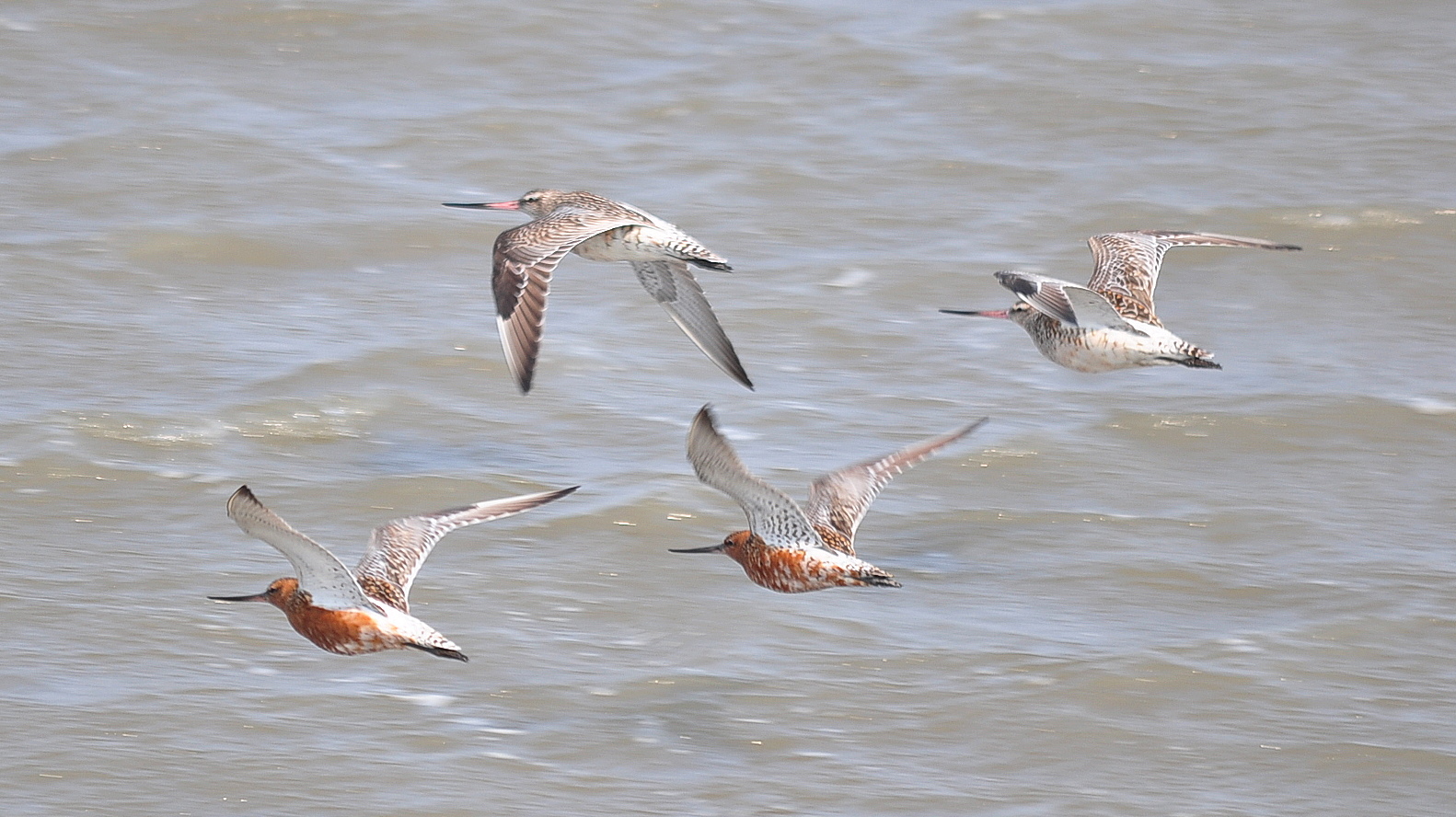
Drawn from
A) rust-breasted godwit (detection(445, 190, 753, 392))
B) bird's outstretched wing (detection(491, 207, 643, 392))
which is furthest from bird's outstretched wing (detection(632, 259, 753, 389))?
bird's outstretched wing (detection(491, 207, 643, 392))

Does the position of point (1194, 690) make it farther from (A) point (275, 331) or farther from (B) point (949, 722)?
(A) point (275, 331)

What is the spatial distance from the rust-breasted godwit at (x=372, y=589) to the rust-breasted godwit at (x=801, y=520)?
17.1 inches

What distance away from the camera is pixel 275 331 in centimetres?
906

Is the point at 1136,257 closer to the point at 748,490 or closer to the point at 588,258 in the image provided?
the point at 588,258

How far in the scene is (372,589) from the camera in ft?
18.5

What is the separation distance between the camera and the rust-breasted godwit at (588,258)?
649 cm

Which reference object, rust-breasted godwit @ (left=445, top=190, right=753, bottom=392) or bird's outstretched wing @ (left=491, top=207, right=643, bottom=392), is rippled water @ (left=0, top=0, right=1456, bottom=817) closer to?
rust-breasted godwit @ (left=445, top=190, right=753, bottom=392)

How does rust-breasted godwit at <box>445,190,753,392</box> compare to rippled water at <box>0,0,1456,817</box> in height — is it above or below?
above

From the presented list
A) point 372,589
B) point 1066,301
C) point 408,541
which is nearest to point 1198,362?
point 1066,301

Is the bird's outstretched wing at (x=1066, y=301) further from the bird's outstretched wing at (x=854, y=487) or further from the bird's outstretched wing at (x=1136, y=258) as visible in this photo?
the bird's outstretched wing at (x=854, y=487)

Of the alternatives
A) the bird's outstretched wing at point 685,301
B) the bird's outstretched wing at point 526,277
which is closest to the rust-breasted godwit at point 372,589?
the bird's outstretched wing at point 526,277

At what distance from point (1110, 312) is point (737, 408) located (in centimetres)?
205

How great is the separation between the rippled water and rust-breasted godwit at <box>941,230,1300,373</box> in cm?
68

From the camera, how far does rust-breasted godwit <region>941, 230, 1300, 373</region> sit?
6633 mm
